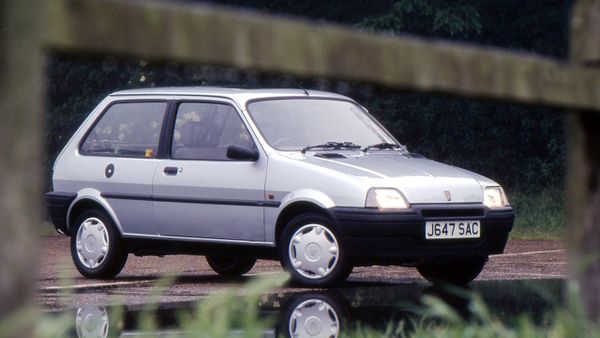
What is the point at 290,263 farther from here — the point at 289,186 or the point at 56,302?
the point at 56,302

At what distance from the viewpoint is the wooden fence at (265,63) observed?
2307 millimetres

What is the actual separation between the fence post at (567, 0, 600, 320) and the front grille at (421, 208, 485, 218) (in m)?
6.41

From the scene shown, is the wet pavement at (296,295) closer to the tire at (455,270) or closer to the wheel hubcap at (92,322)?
the wheel hubcap at (92,322)

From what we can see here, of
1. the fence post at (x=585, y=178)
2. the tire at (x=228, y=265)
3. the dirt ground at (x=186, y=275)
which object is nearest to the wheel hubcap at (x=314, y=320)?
the dirt ground at (x=186, y=275)

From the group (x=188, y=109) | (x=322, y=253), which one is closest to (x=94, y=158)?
(x=188, y=109)

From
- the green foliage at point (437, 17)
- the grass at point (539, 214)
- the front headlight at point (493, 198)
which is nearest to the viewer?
the front headlight at point (493, 198)

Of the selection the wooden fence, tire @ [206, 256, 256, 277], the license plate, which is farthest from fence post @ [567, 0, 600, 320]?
tire @ [206, 256, 256, 277]

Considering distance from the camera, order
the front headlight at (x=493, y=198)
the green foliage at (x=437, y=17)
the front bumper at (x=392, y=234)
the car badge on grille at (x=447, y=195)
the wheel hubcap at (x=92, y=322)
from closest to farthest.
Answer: the wheel hubcap at (x=92, y=322)
the front bumper at (x=392, y=234)
the car badge on grille at (x=447, y=195)
the front headlight at (x=493, y=198)
the green foliage at (x=437, y=17)

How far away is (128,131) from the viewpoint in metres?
12.1

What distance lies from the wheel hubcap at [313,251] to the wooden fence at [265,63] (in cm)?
641

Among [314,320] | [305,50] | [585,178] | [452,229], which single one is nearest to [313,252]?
[452,229]

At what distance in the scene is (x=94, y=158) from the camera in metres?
12.2

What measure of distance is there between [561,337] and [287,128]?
7.75 metres

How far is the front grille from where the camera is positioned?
10.2 metres
